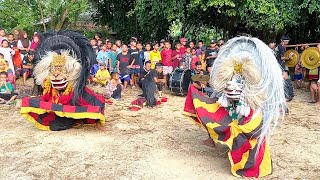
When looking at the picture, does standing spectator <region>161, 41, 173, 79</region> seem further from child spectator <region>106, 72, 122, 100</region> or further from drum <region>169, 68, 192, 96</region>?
child spectator <region>106, 72, 122, 100</region>

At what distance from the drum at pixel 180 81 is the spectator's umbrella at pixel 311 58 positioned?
2.75 meters

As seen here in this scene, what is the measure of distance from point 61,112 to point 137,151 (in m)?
1.45

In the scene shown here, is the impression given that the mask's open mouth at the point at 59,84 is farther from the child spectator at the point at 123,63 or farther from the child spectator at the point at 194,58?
the child spectator at the point at 194,58

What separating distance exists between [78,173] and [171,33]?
457 inches

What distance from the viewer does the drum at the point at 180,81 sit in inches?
380

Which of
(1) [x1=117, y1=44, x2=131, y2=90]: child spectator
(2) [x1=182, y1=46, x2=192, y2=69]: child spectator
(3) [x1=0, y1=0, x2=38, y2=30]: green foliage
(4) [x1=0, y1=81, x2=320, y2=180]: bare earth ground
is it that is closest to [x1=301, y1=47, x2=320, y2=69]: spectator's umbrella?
(4) [x1=0, y1=81, x2=320, y2=180]: bare earth ground

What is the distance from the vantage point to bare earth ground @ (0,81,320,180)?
189 inches

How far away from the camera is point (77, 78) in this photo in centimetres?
618

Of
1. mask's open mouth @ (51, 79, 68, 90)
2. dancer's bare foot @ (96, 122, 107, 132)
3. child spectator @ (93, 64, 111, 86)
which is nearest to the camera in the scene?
mask's open mouth @ (51, 79, 68, 90)

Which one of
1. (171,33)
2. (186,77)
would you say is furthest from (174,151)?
(171,33)

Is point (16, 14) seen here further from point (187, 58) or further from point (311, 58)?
point (311, 58)

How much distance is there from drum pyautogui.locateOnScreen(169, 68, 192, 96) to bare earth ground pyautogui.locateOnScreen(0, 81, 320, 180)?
7.19 feet

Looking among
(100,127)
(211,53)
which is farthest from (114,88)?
(211,53)

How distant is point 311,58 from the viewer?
9312 mm
